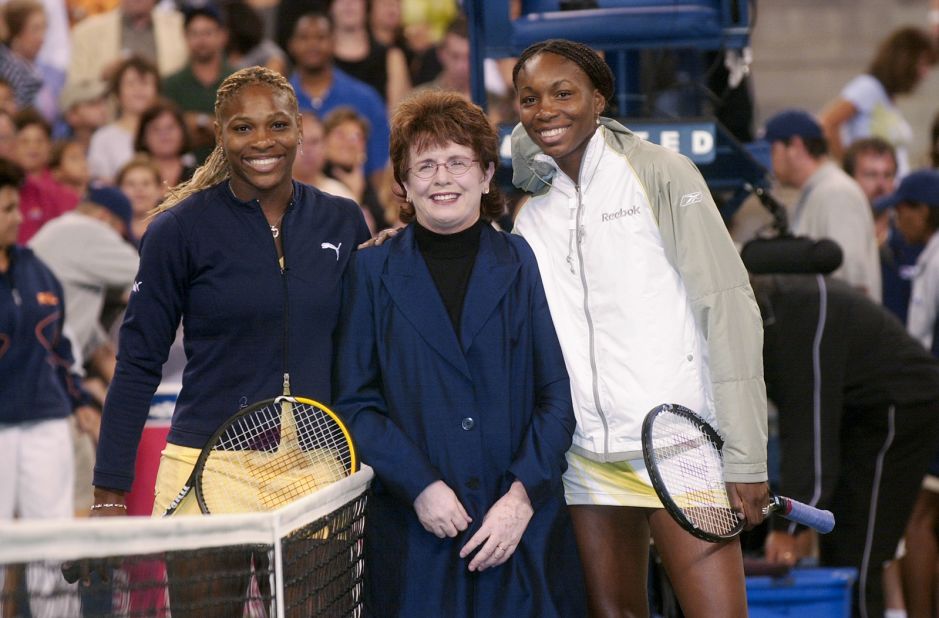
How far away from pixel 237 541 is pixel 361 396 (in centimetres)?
81

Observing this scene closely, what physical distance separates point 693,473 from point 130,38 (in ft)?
26.3

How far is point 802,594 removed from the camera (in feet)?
18.8

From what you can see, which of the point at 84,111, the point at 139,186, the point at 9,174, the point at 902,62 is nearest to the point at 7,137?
the point at 139,186

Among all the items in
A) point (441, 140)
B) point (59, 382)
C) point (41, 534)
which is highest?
point (441, 140)

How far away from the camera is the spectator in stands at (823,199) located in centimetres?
811

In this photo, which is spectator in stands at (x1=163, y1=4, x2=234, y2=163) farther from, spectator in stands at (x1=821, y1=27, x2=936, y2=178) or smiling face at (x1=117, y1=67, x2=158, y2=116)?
spectator in stands at (x1=821, y1=27, x2=936, y2=178)

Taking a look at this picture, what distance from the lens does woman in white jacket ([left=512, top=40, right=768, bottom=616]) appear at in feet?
12.6

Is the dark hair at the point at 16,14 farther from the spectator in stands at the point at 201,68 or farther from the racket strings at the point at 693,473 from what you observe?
the racket strings at the point at 693,473

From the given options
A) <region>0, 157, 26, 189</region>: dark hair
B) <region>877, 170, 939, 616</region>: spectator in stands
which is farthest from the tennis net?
<region>877, 170, 939, 616</region>: spectator in stands

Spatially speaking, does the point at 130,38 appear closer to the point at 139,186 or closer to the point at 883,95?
the point at 139,186

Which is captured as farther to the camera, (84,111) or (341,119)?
(84,111)

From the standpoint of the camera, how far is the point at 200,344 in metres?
3.92

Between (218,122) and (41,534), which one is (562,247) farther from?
(41,534)

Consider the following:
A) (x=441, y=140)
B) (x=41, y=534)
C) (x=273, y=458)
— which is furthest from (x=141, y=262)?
(x=41, y=534)
